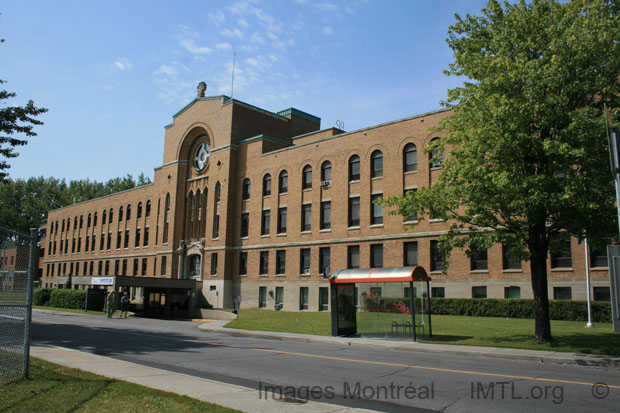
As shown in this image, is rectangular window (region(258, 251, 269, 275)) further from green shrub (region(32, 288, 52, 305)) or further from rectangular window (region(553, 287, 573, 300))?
green shrub (region(32, 288, 52, 305))

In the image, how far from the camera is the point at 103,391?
848 centimetres

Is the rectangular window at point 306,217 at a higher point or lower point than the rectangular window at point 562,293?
higher

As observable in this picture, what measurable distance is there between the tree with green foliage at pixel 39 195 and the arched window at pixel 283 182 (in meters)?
56.5

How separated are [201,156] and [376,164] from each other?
22.7 m

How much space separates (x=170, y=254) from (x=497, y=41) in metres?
42.1

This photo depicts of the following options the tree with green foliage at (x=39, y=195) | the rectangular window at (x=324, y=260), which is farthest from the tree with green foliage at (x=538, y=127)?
the tree with green foliage at (x=39, y=195)

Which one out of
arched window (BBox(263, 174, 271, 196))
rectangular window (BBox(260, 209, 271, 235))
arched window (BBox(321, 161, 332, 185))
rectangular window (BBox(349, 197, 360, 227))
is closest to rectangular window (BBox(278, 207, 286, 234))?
rectangular window (BBox(260, 209, 271, 235))

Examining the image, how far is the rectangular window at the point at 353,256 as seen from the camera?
3781cm

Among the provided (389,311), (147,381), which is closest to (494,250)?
(389,311)

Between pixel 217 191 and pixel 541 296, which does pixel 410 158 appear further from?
pixel 217 191

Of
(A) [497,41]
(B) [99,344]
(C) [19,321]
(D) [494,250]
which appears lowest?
(B) [99,344]

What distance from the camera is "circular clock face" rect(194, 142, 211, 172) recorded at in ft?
170

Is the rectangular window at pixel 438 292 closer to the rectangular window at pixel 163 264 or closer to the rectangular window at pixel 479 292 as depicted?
the rectangular window at pixel 479 292

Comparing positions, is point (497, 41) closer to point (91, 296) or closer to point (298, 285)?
point (298, 285)
